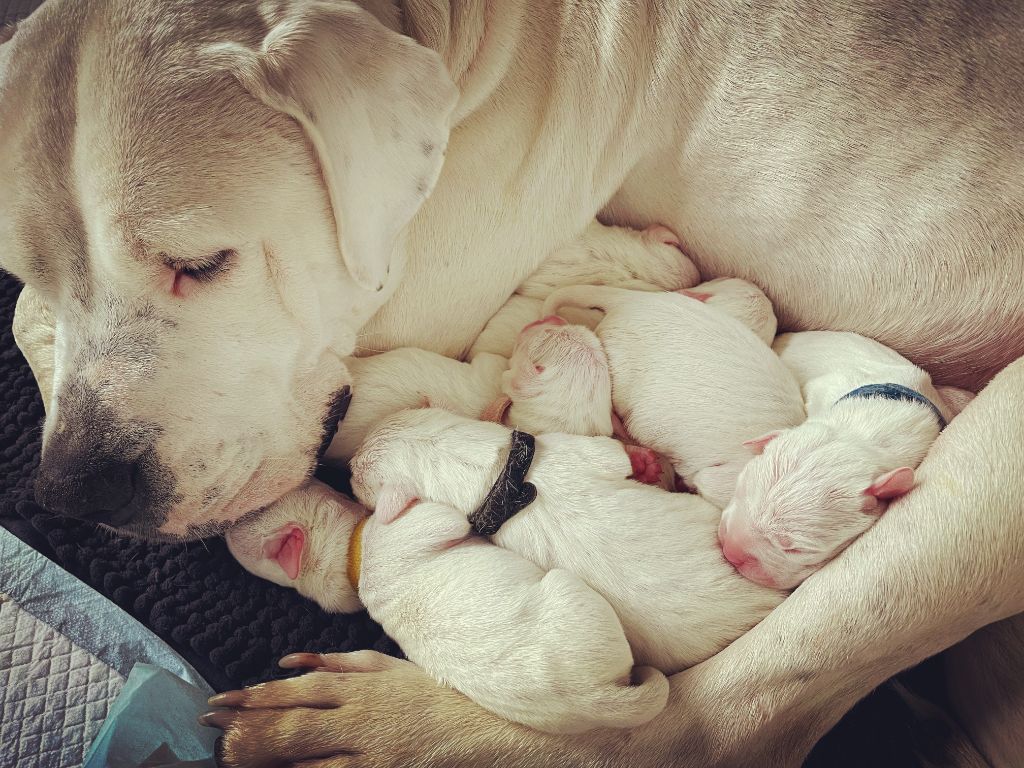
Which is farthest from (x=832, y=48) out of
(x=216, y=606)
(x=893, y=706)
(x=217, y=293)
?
(x=216, y=606)

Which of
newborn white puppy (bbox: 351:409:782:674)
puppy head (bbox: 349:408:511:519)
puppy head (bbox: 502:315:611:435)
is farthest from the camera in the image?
puppy head (bbox: 502:315:611:435)

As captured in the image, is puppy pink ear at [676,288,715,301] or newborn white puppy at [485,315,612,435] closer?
newborn white puppy at [485,315,612,435]

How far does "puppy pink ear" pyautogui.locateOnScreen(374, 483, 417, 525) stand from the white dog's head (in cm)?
23

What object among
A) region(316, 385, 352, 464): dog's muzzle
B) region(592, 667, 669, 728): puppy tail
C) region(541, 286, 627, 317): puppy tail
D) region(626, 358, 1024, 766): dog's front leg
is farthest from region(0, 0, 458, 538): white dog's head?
region(626, 358, 1024, 766): dog's front leg

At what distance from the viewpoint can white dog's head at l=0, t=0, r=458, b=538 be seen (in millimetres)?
972

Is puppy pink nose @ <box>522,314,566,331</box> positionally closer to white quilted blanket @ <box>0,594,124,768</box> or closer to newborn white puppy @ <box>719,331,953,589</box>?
newborn white puppy @ <box>719,331,953,589</box>

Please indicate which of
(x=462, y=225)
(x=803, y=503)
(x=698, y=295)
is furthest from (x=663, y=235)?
(x=803, y=503)

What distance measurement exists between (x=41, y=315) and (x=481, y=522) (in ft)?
3.15

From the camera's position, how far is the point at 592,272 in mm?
1593

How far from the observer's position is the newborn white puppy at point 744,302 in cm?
149

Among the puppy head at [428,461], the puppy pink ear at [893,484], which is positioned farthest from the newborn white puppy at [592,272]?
the puppy pink ear at [893,484]

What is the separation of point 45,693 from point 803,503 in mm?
1220

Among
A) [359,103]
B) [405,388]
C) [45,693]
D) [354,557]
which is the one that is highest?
[359,103]

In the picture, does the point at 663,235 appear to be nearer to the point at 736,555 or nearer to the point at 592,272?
the point at 592,272
